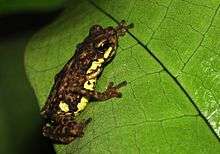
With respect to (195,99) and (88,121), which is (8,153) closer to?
(88,121)

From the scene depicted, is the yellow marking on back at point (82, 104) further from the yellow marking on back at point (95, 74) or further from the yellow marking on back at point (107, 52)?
the yellow marking on back at point (107, 52)

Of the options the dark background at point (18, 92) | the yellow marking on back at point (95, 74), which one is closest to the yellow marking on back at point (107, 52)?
the yellow marking on back at point (95, 74)

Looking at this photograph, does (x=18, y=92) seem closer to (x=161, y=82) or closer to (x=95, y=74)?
(x=95, y=74)

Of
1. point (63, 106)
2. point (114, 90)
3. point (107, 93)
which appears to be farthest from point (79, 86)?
point (114, 90)

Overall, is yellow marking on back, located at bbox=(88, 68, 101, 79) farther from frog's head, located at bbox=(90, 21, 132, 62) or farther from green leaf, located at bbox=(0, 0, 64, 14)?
green leaf, located at bbox=(0, 0, 64, 14)

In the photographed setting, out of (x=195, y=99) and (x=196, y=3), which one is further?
(x=196, y=3)

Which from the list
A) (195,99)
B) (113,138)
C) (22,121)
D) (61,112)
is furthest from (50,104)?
(195,99)

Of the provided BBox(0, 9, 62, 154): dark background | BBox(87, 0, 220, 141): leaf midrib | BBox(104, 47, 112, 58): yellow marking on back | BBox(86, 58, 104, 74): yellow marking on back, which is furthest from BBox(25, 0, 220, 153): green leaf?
BBox(0, 9, 62, 154): dark background
